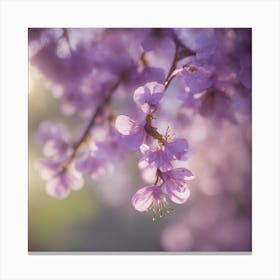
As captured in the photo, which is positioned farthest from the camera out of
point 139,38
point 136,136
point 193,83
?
point 139,38

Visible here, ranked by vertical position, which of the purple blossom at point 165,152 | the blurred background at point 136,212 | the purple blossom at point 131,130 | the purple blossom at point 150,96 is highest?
the purple blossom at point 150,96

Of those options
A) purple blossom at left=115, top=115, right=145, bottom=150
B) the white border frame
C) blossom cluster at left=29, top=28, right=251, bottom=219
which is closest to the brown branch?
blossom cluster at left=29, top=28, right=251, bottom=219

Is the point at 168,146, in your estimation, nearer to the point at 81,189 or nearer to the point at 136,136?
the point at 136,136

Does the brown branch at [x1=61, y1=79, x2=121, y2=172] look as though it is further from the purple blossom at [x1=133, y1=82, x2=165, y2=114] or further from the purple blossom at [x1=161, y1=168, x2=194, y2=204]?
the purple blossom at [x1=161, y1=168, x2=194, y2=204]

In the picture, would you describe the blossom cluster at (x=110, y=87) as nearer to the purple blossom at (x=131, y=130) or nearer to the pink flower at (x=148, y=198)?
the pink flower at (x=148, y=198)
